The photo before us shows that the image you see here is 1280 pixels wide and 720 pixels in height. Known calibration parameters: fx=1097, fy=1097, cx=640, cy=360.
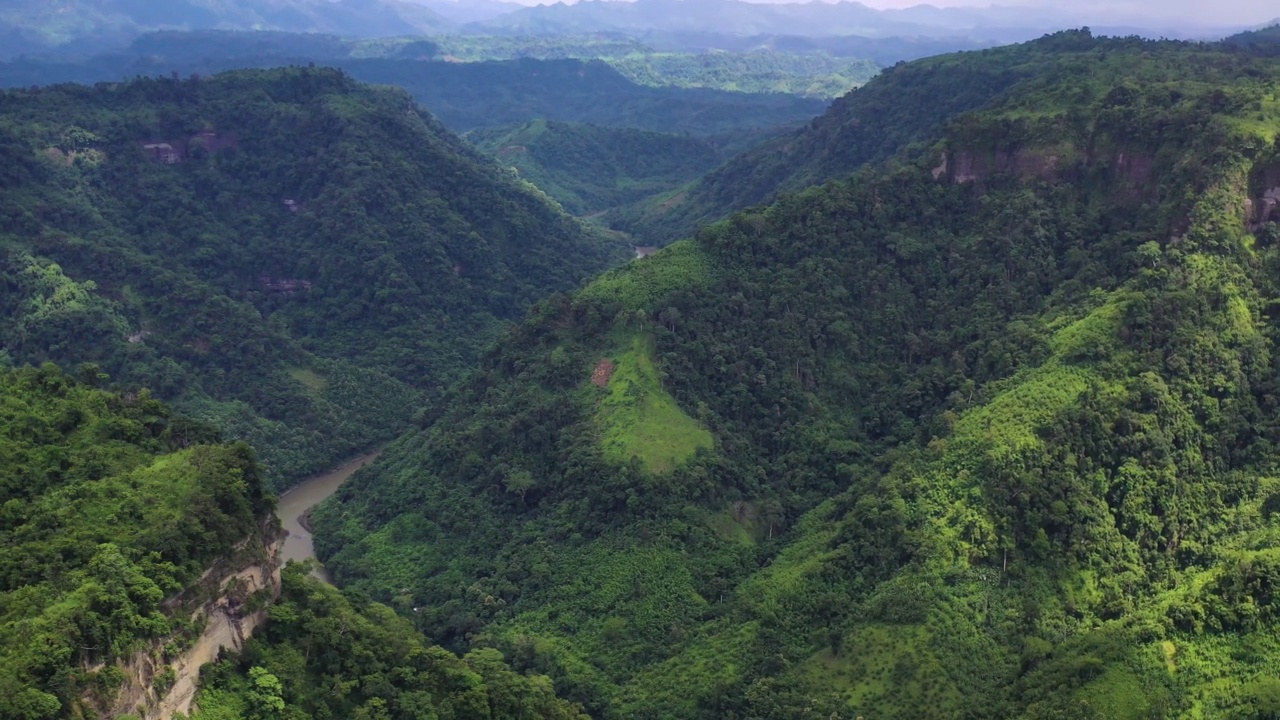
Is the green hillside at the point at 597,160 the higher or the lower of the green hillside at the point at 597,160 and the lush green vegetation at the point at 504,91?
the lower

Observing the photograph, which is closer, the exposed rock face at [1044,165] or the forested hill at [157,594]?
the forested hill at [157,594]

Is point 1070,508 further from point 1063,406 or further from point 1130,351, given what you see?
point 1130,351

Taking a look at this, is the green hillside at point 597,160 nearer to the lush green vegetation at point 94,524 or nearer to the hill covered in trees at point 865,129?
the hill covered in trees at point 865,129

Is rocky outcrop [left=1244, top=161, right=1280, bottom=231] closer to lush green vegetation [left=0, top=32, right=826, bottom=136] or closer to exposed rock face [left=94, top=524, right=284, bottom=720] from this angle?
exposed rock face [left=94, top=524, right=284, bottom=720]

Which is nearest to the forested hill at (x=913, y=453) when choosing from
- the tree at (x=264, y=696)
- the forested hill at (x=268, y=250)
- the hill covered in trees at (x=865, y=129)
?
the forested hill at (x=268, y=250)

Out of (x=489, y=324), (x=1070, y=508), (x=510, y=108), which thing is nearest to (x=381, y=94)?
(x=489, y=324)

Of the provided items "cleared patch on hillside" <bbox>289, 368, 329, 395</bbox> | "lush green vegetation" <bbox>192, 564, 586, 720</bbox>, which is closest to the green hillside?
"cleared patch on hillside" <bbox>289, 368, 329, 395</bbox>
